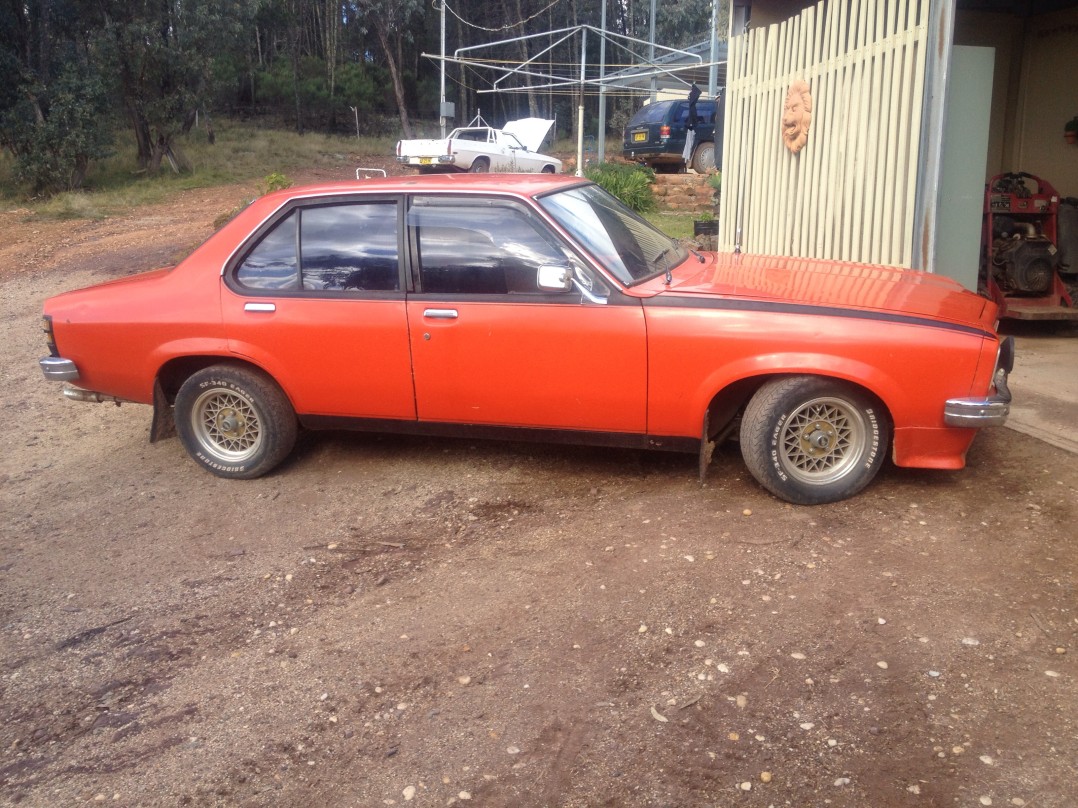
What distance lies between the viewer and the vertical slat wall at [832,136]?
22.9 feet

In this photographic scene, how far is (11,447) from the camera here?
261 inches

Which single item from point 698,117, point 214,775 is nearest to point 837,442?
point 214,775

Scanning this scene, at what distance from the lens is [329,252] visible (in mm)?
5379

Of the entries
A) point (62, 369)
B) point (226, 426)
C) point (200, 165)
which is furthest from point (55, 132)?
point (226, 426)

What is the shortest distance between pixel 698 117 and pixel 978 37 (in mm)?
12244

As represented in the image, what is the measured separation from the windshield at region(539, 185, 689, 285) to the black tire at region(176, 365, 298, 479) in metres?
1.80

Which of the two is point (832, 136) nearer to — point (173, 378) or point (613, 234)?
point (613, 234)

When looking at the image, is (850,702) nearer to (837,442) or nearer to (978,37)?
(837,442)

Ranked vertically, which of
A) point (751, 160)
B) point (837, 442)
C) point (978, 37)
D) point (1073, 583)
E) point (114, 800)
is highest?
point (978, 37)

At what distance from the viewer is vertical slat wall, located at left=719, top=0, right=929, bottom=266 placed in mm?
6977

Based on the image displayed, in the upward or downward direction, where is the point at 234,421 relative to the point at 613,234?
downward

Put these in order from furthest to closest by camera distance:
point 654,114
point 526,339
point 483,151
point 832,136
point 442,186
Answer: point 483,151, point 654,114, point 832,136, point 442,186, point 526,339

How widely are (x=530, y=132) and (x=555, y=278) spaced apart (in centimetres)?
2419

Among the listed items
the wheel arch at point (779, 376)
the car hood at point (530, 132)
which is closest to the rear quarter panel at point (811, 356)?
the wheel arch at point (779, 376)
